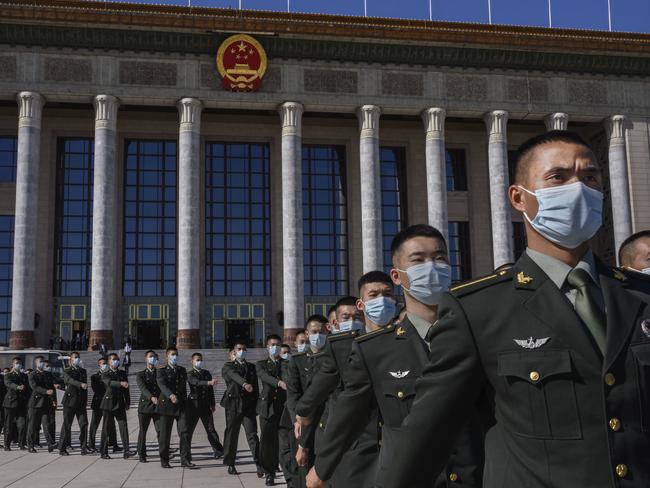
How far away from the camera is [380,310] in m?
5.31

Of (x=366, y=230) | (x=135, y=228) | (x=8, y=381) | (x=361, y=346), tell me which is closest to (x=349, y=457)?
(x=361, y=346)

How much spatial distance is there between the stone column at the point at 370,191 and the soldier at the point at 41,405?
17729 millimetres

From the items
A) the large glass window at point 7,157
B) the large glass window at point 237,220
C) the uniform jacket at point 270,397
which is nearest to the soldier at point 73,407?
the uniform jacket at point 270,397

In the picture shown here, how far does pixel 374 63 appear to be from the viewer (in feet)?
108

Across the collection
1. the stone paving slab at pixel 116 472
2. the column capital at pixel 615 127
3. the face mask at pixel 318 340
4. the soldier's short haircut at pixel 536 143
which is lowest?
the stone paving slab at pixel 116 472

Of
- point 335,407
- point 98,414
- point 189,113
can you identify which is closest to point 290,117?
point 189,113

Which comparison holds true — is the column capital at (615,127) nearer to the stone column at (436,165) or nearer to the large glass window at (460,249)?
the large glass window at (460,249)

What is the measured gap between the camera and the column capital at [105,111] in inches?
1206

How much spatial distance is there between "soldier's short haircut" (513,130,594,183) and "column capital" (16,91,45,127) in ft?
101

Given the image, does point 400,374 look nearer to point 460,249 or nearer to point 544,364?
point 544,364

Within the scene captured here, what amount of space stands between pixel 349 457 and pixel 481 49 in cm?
3124

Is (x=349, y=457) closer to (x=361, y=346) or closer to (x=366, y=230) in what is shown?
(x=361, y=346)

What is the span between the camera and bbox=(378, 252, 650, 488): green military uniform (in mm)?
1877

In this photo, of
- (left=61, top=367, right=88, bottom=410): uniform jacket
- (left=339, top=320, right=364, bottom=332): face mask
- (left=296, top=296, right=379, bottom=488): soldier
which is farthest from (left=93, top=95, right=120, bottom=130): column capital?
(left=339, top=320, right=364, bottom=332): face mask
